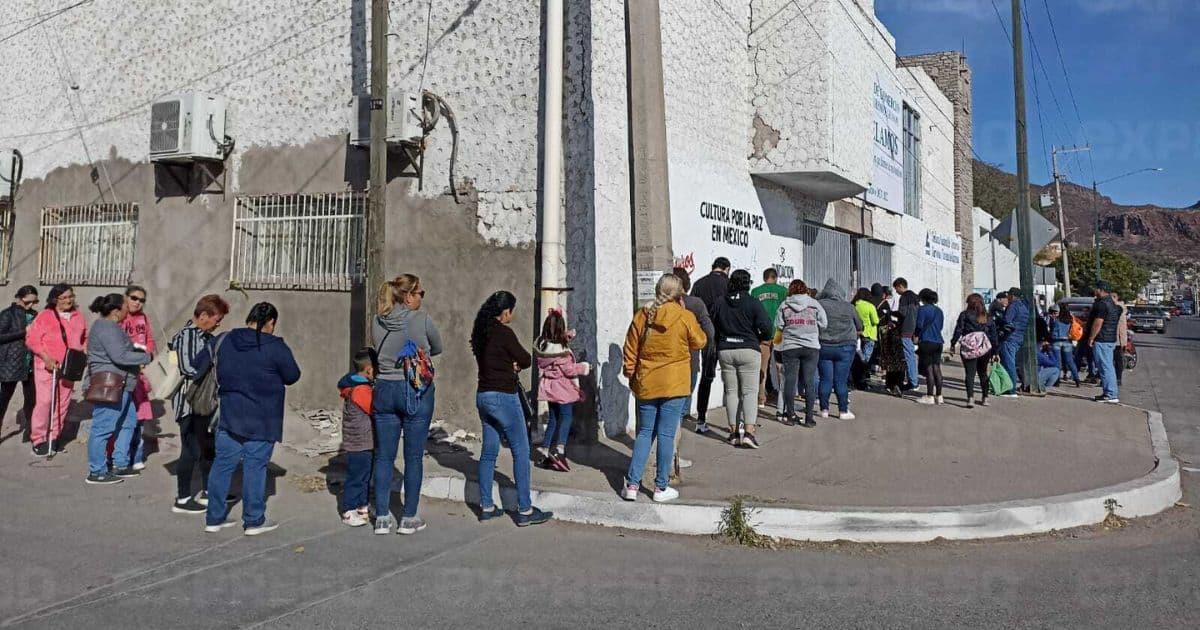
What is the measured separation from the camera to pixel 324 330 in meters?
10.3

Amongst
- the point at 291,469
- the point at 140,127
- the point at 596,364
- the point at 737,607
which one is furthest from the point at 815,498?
the point at 140,127

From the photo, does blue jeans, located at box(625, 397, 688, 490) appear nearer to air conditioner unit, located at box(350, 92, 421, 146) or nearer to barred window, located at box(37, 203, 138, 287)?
air conditioner unit, located at box(350, 92, 421, 146)

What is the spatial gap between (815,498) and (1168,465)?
3632 millimetres

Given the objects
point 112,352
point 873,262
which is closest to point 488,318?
point 112,352

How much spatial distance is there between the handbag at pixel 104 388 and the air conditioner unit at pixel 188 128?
13.8ft

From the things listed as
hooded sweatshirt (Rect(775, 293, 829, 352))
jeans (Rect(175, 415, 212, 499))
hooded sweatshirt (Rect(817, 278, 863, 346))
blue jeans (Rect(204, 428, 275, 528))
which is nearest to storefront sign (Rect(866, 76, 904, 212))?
hooded sweatshirt (Rect(817, 278, 863, 346))

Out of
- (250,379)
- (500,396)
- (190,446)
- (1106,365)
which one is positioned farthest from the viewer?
(1106,365)

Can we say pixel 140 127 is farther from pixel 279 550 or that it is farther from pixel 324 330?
pixel 279 550

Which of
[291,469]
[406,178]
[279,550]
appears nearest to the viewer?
[279,550]

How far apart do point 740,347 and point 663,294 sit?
1980mm

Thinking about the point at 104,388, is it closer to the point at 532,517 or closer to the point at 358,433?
the point at 358,433

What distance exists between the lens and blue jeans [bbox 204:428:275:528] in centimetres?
592

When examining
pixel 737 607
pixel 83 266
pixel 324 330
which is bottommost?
pixel 737 607

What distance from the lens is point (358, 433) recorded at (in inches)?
240
